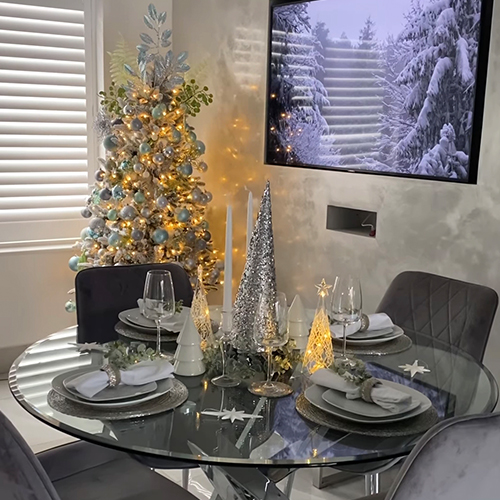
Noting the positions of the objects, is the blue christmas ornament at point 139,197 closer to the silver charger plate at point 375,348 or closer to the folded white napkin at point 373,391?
the silver charger plate at point 375,348

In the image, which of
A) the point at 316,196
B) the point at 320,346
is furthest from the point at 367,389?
the point at 316,196

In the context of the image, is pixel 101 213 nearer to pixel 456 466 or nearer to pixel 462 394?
pixel 462 394

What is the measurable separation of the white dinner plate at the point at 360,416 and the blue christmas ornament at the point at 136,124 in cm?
236

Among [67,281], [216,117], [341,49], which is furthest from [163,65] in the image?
[67,281]

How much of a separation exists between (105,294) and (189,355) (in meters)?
0.85

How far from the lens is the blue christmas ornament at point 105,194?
12.6 feet

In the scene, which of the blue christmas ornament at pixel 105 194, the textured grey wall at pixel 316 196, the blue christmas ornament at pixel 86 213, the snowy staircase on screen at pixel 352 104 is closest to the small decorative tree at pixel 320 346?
the textured grey wall at pixel 316 196

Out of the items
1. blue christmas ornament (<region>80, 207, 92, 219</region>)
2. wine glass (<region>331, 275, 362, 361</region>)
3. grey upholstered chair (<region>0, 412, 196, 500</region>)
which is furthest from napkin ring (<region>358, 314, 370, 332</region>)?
blue christmas ornament (<region>80, 207, 92, 219</region>)

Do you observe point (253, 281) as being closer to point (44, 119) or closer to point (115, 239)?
point (115, 239)

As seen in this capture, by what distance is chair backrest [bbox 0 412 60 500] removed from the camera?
115 centimetres

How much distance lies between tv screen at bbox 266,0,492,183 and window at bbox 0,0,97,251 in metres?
1.21

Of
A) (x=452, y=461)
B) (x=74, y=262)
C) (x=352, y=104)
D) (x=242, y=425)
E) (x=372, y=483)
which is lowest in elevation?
(x=372, y=483)

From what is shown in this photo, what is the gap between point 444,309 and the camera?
2.51 meters

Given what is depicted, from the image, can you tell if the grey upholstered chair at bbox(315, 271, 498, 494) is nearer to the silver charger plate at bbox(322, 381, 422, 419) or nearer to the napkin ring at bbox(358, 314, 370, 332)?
the napkin ring at bbox(358, 314, 370, 332)
